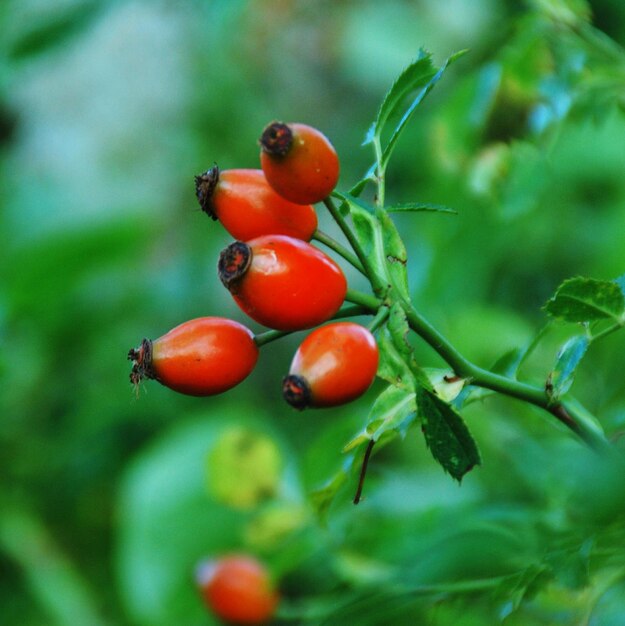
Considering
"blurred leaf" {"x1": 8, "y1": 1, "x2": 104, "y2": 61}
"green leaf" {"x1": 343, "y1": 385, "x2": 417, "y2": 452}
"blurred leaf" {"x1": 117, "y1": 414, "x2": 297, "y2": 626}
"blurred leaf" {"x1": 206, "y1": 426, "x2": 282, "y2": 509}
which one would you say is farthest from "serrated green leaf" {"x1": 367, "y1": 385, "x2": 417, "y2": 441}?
"blurred leaf" {"x1": 117, "y1": 414, "x2": 297, "y2": 626}

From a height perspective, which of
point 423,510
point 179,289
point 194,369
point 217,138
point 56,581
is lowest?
point 56,581

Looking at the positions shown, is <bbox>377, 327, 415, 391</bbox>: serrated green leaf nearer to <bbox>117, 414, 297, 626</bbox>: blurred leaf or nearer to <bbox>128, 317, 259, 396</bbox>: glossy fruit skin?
<bbox>128, 317, 259, 396</bbox>: glossy fruit skin

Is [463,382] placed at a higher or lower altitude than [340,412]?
higher

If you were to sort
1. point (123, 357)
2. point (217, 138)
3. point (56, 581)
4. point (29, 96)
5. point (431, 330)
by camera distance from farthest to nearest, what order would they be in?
1. point (29, 96)
2. point (217, 138)
3. point (123, 357)
4. point (56, 581)
5. point (431, 330)

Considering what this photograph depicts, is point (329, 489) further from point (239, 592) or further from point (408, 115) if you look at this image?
point (239, 592)

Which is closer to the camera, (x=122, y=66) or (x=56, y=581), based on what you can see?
(x=56, y=581)

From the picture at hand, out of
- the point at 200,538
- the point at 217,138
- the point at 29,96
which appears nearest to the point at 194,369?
the point at 200,538

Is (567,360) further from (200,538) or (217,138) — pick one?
(217,138)

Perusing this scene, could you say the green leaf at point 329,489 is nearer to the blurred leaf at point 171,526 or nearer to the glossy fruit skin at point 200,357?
the glossy fruit skin at point 200,357
